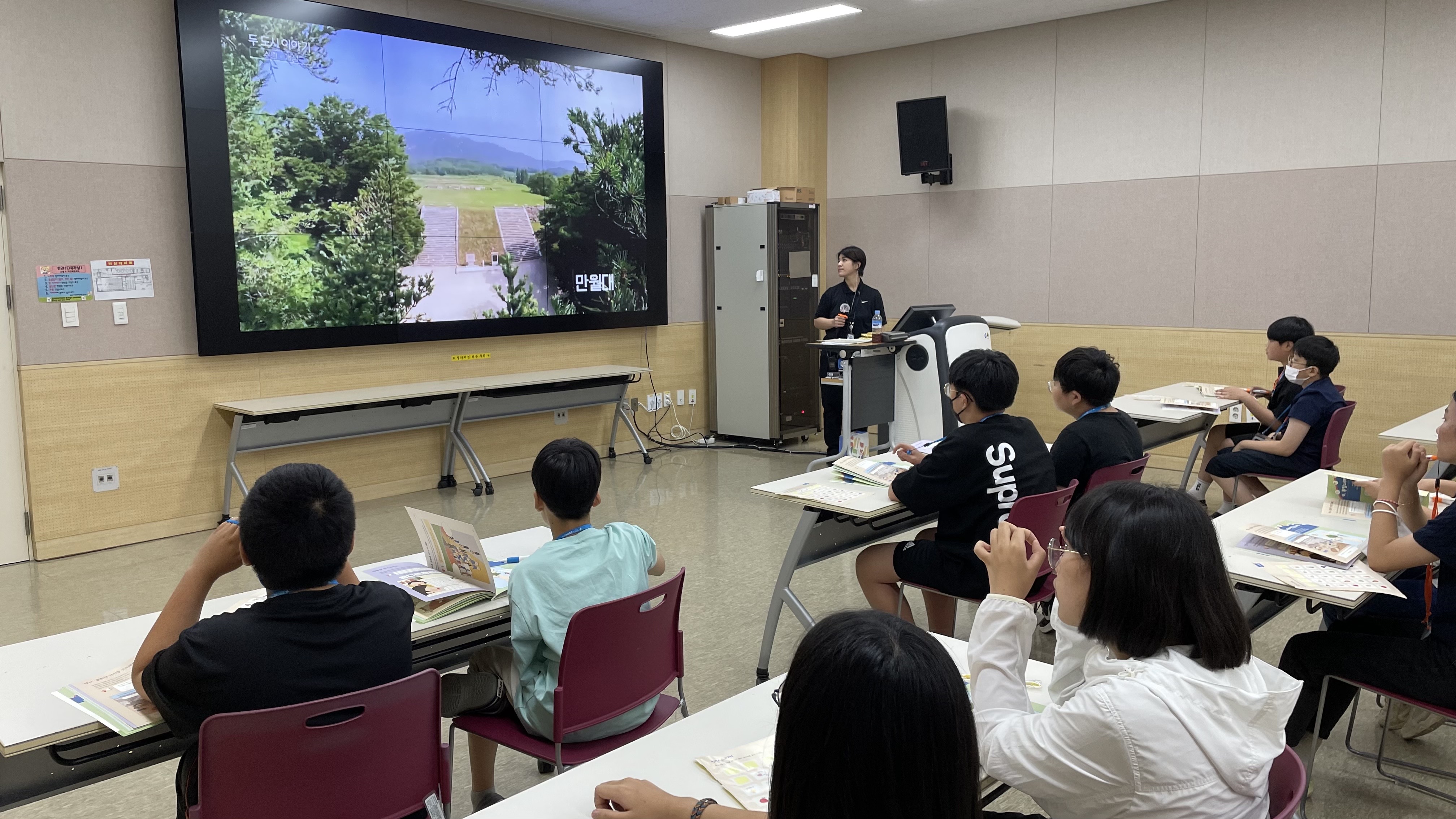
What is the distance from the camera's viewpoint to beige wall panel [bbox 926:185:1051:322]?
774 centimetres

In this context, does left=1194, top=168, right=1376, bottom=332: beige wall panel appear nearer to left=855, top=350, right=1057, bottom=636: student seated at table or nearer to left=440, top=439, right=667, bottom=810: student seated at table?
left=855, top=350, right=1057, bottom=636: student seated at table

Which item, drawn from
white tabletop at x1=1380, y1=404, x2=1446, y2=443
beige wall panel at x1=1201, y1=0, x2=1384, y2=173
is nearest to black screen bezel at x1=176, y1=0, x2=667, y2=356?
beige wall panel at x1=1201, y1=0, x2=1384, y2=173

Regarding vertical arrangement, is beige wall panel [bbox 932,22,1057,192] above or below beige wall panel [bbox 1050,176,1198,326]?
above

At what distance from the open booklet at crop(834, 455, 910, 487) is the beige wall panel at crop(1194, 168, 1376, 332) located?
4.22 meters

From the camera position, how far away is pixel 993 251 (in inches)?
314

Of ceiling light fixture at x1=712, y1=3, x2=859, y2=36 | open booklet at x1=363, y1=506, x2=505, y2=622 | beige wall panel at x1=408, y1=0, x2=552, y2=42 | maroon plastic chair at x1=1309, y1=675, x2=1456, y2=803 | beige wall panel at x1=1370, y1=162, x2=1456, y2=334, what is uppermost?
ceiling light fixture at x1=712, y1=3, x2=859, y2=36

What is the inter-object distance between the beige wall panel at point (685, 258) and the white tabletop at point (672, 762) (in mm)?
6389

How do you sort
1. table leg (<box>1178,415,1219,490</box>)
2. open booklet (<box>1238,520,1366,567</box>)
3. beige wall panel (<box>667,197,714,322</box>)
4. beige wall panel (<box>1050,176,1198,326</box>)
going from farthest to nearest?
beige wall panel (<box>667,197,714,322</box>) < beige wall panel (<box>1050,176,1198,326</box>) < table leg (<box>1178,415,1219,490</box>) < open booklet (<box>1238,520,1366,567</box>)

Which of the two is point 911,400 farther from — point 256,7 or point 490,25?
point 256,7

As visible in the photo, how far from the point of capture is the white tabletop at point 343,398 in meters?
5.49

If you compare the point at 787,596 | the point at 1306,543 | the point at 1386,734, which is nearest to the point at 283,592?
the point at 787,596

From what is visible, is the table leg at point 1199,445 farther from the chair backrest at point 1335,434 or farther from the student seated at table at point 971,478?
the student seated at table at point 971,478

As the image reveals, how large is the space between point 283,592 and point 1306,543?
257 centimetres

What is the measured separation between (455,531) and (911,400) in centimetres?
455
